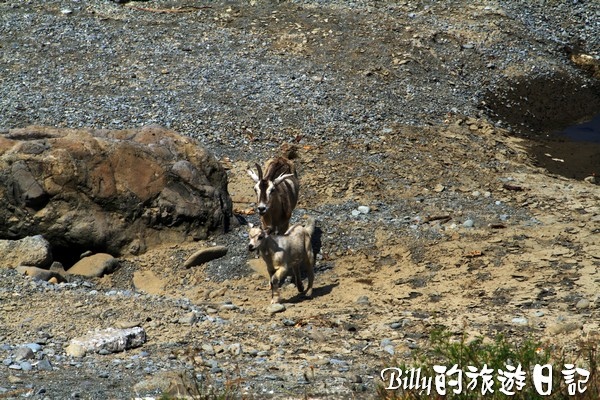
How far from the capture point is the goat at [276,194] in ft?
41.1

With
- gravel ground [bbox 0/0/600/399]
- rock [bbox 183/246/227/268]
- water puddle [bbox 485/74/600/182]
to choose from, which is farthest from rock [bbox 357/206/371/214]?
water puddle [bbox 485/74/600/182]

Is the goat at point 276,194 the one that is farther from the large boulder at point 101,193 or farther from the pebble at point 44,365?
the pebble at point 44,365

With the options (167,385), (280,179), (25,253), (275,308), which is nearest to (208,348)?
(167,385)

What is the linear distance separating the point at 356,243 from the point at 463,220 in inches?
69.2

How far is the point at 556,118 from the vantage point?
65.1ft

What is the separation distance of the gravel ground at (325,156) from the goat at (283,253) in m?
0.30

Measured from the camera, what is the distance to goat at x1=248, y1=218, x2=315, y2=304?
11.2 metres

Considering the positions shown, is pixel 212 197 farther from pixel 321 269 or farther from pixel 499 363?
pixel 499 363

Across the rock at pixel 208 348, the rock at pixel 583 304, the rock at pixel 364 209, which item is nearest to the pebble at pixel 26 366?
the rock at pixel 208 348

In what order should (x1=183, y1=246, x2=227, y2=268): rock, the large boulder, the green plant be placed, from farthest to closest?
1. (x1=183, y1=246, x2=227, y2=268): rock
2. the large boulder
3. the green plant

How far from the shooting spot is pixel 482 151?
17.2 meters

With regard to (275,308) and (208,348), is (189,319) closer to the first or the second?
(208,348)

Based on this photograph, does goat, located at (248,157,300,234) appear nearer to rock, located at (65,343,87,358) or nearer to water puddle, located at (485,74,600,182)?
rock, located at (65,343,87,358)

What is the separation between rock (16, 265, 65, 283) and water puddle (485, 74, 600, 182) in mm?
9191
